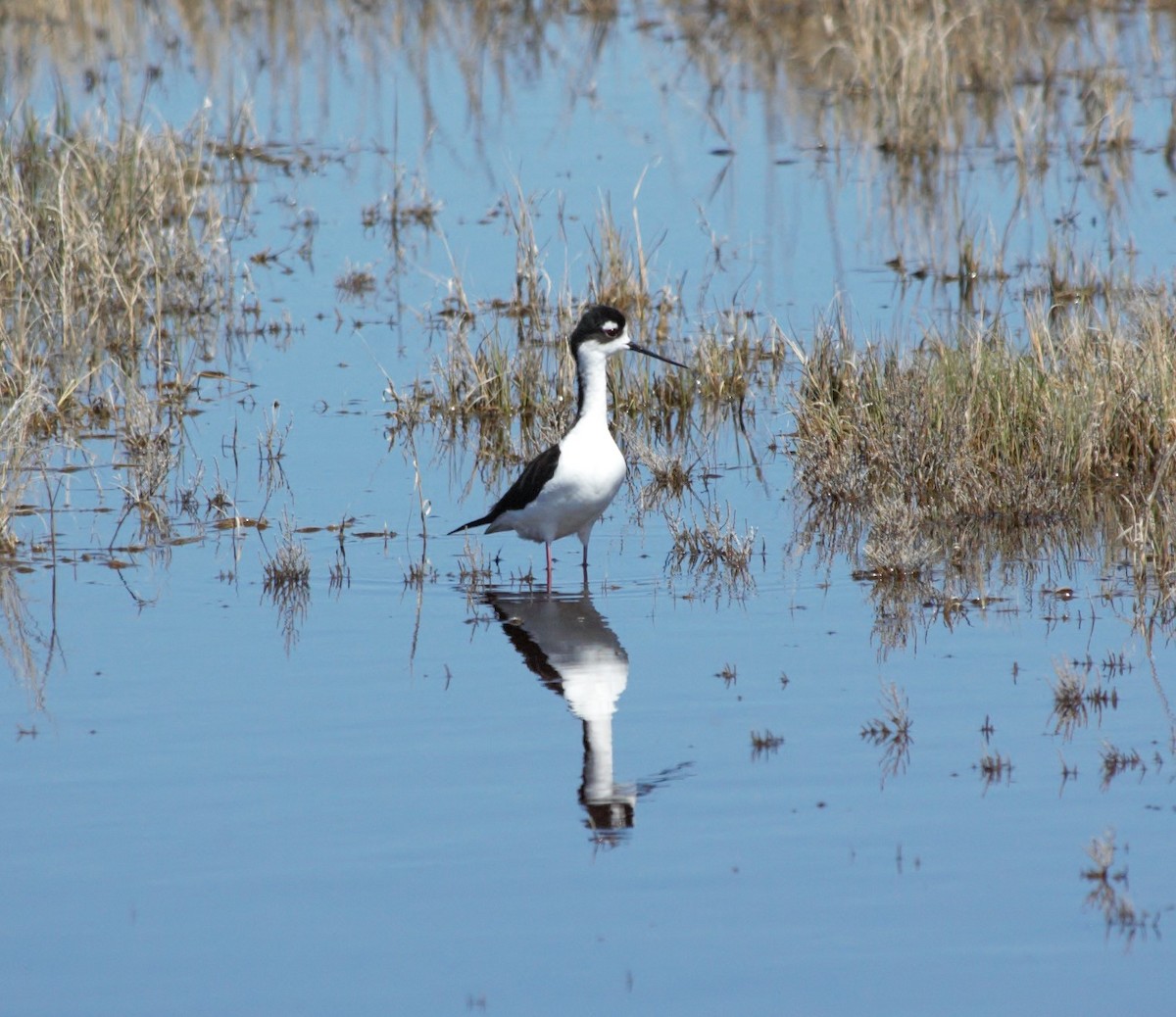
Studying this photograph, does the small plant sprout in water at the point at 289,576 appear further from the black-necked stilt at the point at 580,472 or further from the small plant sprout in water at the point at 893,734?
the small plant sprout in water at the point at 893,734

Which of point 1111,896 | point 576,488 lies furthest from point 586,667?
point 1111,896

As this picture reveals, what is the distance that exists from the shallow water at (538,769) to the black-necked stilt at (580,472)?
12.7 inches

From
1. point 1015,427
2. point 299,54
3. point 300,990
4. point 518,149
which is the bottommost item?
point 300,990

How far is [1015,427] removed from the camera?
9.20m

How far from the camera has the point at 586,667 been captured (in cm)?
710

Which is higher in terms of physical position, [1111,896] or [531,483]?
[531,483]

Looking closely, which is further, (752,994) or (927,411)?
(927,411)

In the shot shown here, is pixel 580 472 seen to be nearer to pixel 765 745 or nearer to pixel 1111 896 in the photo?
pixel 765 745

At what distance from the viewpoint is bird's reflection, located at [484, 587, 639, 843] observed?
5719 millimetres

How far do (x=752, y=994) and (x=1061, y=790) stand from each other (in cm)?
162

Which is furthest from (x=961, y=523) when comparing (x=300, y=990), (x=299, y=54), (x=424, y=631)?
(x=299, y=54)

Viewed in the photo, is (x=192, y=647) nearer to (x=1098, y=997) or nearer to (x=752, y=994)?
(x=752, y=994)

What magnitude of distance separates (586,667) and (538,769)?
1.08 m

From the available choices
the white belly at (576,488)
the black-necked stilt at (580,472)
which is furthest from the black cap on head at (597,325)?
the white belly at (576,488)
